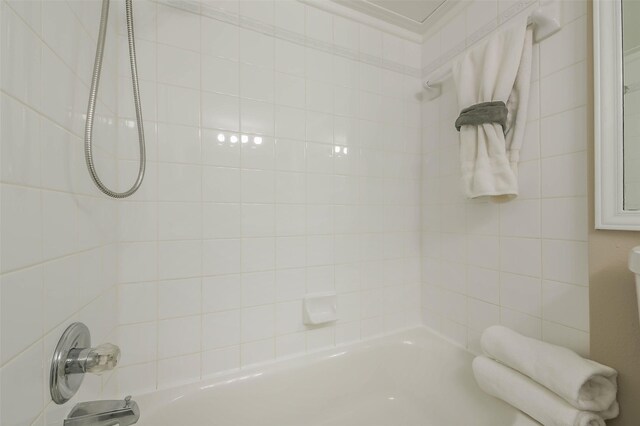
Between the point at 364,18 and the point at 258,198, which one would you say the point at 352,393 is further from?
the point at 364,18

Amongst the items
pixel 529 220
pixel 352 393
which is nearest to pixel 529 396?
pixel 529 220

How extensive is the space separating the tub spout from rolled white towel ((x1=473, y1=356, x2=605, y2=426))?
3.35 ft

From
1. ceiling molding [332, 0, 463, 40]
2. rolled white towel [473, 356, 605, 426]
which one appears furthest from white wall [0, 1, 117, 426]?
rolled white towel [473, 356, 605, 426]

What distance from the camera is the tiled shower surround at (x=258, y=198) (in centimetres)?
48

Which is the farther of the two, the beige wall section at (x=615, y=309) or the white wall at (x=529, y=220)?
the white wall at (x=529, y=220)

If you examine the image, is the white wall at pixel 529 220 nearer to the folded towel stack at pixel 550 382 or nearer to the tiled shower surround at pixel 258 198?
the tiled shower surround at pixel 258 198

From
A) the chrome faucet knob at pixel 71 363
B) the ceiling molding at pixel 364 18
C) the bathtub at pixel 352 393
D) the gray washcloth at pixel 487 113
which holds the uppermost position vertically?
the ceiling molding at pixel 364 18

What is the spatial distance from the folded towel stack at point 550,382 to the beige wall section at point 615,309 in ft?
0.13

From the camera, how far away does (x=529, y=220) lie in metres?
0.91

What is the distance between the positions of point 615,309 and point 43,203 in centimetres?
143

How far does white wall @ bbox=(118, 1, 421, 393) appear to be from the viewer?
90 centimetres

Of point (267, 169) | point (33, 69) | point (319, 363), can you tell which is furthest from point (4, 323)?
point (319, 363)

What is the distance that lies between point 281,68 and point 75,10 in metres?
0.66

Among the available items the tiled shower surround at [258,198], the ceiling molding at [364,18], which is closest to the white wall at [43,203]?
the tiled shower surround at [258,198]
